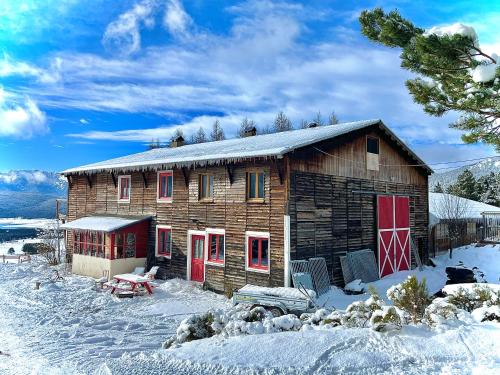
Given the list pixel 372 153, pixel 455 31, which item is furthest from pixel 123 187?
pixel 455 31

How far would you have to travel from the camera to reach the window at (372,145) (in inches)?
769

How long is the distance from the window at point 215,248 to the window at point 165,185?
3.34m

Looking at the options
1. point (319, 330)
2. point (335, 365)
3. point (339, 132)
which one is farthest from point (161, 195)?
point (335, 365)

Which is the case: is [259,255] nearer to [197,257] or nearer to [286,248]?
[286,248]

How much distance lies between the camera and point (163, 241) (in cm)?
1970

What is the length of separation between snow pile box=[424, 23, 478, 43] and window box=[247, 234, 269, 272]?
9.42m

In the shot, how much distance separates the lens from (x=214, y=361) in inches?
275

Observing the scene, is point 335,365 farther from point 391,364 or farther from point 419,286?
point 419,286

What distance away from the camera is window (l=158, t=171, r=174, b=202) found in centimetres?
1945

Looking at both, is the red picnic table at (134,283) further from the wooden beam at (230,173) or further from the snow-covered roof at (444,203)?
the snow-covered roof at (444,203)

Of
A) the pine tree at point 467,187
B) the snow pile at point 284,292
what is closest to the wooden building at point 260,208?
the snow pile at point 284,292

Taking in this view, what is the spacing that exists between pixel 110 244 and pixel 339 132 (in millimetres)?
12051

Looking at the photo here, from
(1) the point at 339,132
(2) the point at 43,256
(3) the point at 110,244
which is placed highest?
(1) the point at 339,132

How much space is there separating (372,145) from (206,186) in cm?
853
